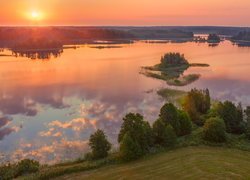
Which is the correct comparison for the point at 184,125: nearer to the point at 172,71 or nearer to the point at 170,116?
the point at 170,116

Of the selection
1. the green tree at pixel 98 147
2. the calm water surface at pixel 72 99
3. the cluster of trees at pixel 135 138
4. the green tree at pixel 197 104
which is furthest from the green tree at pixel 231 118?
the green tree at pixel 98 147

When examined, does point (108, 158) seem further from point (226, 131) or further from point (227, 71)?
point (227, 71)

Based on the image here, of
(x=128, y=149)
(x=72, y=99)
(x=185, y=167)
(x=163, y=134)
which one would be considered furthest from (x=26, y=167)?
(x=72, y=99)

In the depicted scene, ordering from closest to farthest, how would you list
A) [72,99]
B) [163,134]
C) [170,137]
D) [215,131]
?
1. [170,137]
2. [163,134]
3. [215,131]
4. [72,99]

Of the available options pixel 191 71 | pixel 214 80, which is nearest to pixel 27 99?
pixel 214 80

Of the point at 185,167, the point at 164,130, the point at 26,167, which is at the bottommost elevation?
the point at 26,167

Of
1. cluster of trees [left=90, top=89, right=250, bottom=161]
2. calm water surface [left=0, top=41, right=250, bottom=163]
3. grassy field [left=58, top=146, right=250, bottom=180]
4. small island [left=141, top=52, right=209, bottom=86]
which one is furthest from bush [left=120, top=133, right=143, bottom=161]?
small island [left=141, top=52, right=209, bottom=86]

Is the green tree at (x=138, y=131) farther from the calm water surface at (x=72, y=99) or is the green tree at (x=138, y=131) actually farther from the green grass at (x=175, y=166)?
the calm water surface at (x=72, y=99)
